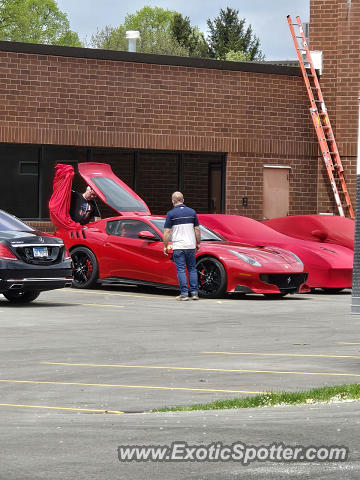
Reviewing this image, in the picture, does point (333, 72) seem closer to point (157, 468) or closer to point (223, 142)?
point (223, 142)

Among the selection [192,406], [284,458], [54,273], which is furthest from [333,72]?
[284,458]

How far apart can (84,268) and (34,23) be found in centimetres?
7699

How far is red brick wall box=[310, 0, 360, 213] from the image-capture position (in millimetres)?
30156

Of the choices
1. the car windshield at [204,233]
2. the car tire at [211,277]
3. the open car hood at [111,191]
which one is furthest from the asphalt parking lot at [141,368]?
the open car hood at [111,191]

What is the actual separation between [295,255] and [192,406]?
12.2m

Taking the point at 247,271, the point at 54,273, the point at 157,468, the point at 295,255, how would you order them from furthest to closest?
the point at 295,255
the point at 247,271
the point at 54,273
the point at 157,468

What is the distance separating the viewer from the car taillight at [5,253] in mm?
17453

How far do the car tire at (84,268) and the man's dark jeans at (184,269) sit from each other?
210 centimetres

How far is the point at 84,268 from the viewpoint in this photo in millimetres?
21250

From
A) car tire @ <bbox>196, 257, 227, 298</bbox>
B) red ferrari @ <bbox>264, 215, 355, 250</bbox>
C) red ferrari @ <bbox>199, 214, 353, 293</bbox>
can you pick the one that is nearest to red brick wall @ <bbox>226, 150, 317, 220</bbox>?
red ferrari @ <bbox>264, 215, 355, 250</bbox>

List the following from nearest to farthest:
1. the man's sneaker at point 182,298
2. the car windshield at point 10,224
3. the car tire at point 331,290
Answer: the car windshield at point 10,224 → the man's sneaker at point 182,298 → the car tire at point 331,290

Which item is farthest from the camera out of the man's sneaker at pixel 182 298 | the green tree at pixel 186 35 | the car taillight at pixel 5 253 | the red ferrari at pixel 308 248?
the green tree at pixel 186 35

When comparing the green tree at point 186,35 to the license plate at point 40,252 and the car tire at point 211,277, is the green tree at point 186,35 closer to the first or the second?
the car tire at point 211,277

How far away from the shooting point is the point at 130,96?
28.2 metres
